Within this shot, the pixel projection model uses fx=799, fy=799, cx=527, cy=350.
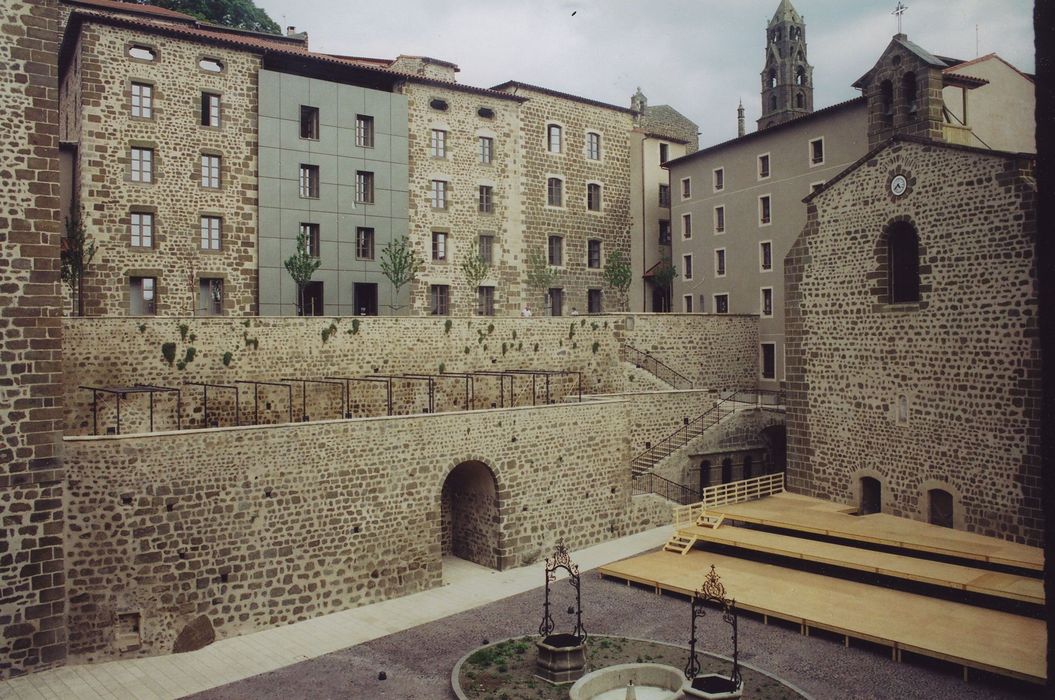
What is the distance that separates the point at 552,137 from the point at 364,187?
9989mm

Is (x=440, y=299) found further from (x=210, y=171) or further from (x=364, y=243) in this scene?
(x=210, y=171)

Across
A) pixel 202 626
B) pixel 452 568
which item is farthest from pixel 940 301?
pixel 202 626

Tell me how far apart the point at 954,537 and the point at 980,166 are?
884cm

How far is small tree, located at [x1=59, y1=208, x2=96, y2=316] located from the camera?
2422 centimetres

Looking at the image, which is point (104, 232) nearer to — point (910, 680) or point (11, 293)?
point (11, 293)

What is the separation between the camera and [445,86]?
106 ft

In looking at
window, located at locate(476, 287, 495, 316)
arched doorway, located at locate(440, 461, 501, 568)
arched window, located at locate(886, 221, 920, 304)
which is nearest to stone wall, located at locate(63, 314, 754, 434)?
arched doorway, located at locate(440, 461, 501, 568)

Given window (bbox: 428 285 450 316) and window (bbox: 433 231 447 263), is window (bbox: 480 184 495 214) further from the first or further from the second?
window (bbox: 428 285 450 316)

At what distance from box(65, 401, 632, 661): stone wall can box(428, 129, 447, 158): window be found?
1503 cm

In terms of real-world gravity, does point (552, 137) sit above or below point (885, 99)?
above

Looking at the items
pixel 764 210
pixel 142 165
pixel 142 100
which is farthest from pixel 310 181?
pixel 764 210

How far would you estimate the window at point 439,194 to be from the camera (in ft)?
106

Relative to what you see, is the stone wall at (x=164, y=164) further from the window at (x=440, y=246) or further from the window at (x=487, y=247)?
the window at (x=487, y=247)

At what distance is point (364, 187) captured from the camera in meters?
30.5
